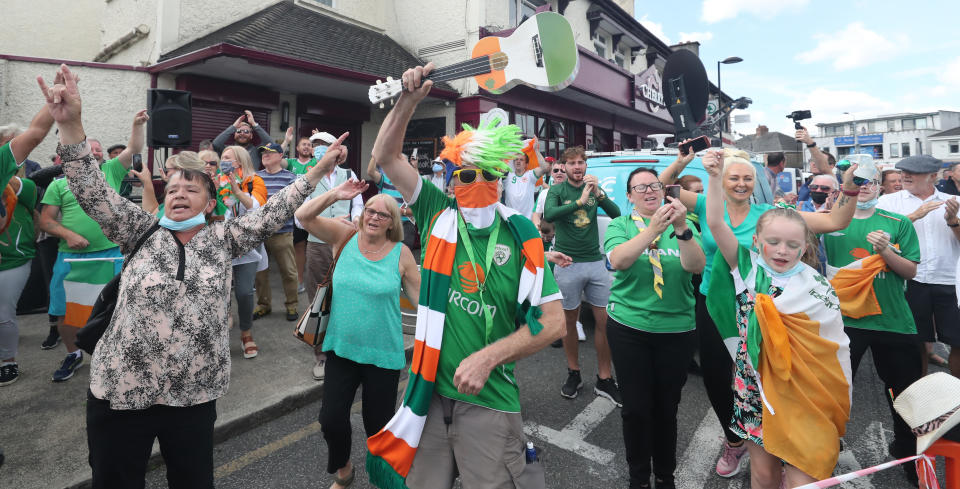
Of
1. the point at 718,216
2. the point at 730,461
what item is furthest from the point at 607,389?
the point at 718,216

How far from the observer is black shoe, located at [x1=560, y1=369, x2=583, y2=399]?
4.10m

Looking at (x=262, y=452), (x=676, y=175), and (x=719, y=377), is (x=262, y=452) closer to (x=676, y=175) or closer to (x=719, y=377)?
(x=719, y=377)

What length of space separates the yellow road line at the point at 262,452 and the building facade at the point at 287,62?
5105 millimetres

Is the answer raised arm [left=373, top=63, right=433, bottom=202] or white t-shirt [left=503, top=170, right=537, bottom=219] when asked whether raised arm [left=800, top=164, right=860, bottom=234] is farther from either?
white t-shirt [left=503, top=170, right=537, bottom=219]

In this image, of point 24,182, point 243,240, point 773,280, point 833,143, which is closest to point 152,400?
point 243,240

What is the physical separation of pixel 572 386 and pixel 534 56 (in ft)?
9.77

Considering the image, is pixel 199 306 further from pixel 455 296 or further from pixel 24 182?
pixel 24 182

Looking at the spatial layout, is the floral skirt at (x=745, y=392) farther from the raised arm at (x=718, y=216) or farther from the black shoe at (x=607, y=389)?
the black shoe at (x=607, y=389)

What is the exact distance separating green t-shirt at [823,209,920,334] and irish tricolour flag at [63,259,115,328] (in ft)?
18.4

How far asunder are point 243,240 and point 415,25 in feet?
36.1

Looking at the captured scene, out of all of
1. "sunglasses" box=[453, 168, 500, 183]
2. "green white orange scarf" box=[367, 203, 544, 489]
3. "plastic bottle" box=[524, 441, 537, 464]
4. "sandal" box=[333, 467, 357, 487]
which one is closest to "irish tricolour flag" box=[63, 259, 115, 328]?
"sandal" box=[333, 467, 357, 487]

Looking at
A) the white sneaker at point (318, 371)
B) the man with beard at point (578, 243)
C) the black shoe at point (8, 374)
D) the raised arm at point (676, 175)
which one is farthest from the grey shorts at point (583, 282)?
the black shoe at point (8, 374)

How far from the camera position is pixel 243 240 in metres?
2.25

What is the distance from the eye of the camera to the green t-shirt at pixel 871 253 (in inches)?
122
